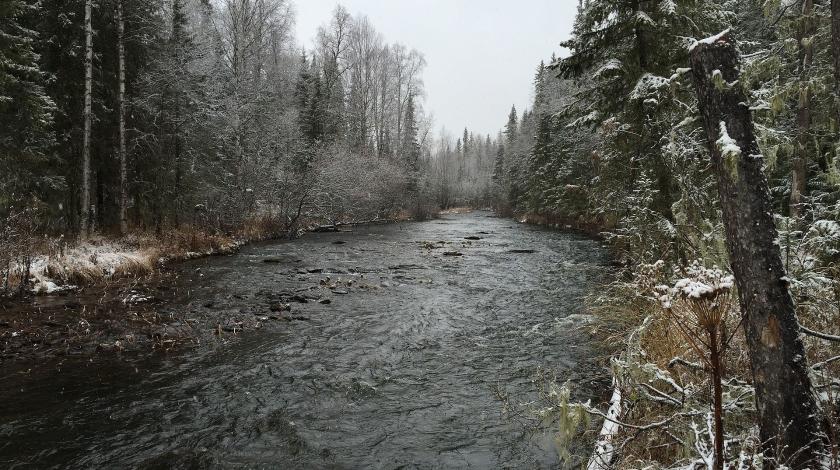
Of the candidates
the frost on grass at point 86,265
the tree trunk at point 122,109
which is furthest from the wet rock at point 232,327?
the tree trunk at point 122,109

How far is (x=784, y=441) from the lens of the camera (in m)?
2.61

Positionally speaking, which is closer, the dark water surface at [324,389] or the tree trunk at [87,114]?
the dark water surface at [324,389]

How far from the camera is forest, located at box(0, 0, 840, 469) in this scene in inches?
107

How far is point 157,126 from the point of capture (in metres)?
17.5

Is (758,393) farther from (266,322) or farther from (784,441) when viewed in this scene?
(266,322)

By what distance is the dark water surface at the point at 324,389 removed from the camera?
470 cm

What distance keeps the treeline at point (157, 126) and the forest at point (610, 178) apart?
0.10 meters

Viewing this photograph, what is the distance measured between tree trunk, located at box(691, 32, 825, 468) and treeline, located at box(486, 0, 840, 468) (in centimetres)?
1

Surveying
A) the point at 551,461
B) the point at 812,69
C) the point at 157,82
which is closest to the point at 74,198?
the point at 157,82

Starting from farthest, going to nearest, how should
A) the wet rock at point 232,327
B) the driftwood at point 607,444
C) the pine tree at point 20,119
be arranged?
the pine tree at point 20,119 < the wet rock at point 232,327 < the driftwood at point 607,444

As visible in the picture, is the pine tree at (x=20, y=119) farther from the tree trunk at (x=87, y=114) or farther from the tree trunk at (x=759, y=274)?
the tree trunk at (x=759, y=274)

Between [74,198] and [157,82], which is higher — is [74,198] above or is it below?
below

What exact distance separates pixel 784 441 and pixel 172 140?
70.0ft

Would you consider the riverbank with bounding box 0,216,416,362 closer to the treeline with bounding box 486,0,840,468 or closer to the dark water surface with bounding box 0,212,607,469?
the dark water surface with bounding box 0,212,607,469
